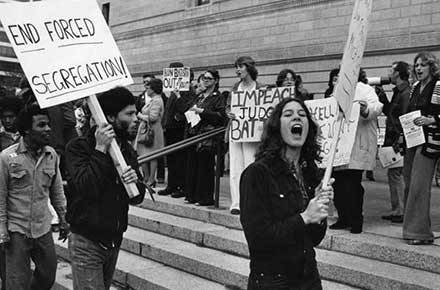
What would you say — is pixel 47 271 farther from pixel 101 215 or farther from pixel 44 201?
pixel 101 215

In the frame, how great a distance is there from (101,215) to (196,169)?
14.0 feet

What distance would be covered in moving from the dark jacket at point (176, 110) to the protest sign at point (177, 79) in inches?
→ 8.3

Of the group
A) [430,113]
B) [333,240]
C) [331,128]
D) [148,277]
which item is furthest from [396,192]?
[148,277]

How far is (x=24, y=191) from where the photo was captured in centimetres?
472

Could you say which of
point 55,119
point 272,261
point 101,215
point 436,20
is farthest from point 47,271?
point 436,20

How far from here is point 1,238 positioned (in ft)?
14.9

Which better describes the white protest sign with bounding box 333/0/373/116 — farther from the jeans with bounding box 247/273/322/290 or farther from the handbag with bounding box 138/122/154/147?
the handbag with bounding box 138/122/154/147

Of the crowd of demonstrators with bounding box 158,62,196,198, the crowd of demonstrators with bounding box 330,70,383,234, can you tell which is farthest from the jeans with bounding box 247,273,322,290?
the crowd of demonstrators with bounding box 158,62,196,198

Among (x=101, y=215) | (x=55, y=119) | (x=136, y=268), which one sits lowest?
(x=136, y=268)

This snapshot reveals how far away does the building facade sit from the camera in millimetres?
12398

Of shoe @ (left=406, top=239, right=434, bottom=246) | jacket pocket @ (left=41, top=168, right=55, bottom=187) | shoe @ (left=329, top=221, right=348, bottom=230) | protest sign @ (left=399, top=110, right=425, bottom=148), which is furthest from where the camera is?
shoe @ (left=329, top=221, right=348, bottom=230)

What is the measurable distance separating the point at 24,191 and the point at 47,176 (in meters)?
0.24

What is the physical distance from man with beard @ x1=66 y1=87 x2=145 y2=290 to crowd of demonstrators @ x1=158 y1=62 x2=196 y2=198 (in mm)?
4554

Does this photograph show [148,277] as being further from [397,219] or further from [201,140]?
[397,219]
